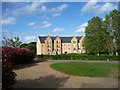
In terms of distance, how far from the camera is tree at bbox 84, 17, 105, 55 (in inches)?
2207

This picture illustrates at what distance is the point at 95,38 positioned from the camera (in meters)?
56.6

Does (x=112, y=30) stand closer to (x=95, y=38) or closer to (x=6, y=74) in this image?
(x=95, y=38)

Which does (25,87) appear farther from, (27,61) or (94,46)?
(94,46)

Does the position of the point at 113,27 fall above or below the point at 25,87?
above

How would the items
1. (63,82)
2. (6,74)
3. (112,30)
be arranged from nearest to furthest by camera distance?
(6,74) < (63,82) < (112,30)

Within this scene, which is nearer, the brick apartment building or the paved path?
the paved path

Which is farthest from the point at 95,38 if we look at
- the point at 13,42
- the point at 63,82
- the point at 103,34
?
the point at 63,82

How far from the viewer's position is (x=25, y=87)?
10.8 meters

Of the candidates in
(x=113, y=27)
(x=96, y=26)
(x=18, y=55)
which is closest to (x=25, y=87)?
(x=18, y=55)

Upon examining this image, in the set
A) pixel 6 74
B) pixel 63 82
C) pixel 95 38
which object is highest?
pixel 95 38

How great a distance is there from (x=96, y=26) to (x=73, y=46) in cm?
3673

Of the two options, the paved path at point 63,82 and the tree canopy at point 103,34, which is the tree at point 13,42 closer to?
the tree canopy at point 103,34

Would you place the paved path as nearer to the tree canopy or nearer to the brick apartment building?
the tree canopy

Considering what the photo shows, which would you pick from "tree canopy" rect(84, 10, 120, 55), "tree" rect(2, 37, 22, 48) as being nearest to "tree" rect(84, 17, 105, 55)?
"tree canopy" rect(84, 10, 120, 55)
